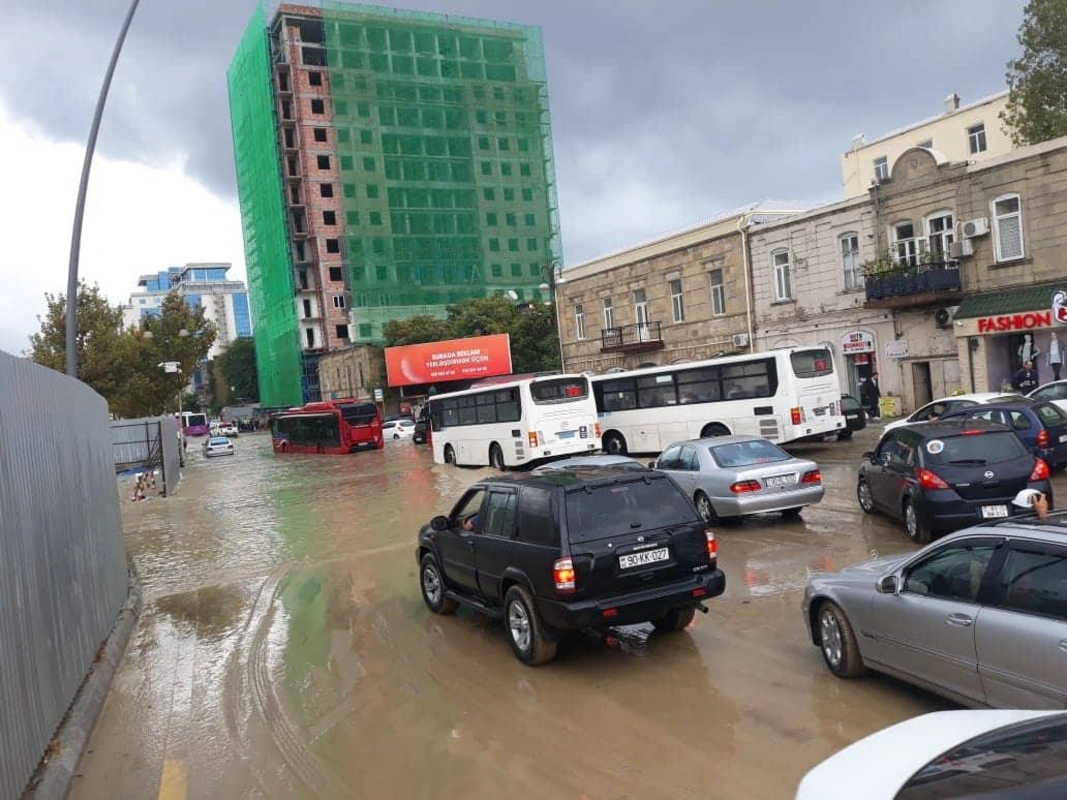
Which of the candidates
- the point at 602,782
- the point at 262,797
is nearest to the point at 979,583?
the point at 602,782

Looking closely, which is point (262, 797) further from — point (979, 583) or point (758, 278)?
point (758, 278)

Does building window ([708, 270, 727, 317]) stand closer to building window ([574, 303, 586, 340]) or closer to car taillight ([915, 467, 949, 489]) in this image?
building window ([574, 303, 586, 340])

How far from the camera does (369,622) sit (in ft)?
31.6

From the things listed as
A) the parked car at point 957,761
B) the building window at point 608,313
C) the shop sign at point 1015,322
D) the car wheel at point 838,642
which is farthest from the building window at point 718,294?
the parked car at point 957,761

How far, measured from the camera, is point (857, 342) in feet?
100

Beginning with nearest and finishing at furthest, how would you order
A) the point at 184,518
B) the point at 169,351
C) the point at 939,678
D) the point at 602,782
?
the point at 602,782, the point at 939,678, the point at 184,518, the point at 169,351

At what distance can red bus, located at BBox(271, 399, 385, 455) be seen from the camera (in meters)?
43.7

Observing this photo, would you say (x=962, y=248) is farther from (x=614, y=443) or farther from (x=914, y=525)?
(x=914, y=525)

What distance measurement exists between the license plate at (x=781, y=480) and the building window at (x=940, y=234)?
17740mm

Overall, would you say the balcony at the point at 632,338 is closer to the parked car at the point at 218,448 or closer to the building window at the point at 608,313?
the building window at the point at 608,313

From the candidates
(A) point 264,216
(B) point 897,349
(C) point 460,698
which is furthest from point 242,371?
(C) point 460,698

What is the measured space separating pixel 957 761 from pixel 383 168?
8158 cm

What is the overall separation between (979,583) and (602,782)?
2622mm

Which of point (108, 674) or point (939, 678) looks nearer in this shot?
point (939, 678)
